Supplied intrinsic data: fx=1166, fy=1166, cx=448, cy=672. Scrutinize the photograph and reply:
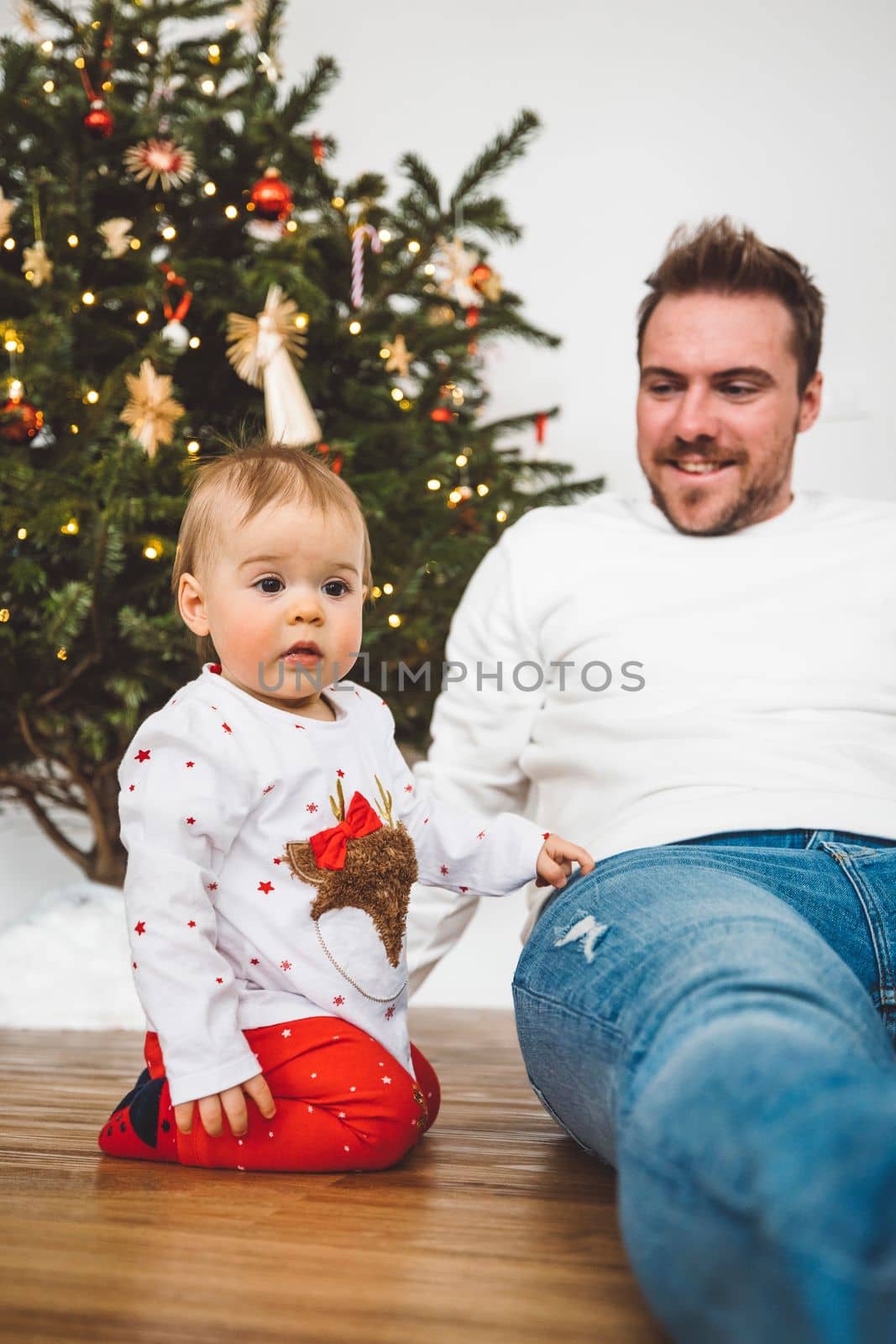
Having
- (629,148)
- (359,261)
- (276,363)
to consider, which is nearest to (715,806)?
(276,363)

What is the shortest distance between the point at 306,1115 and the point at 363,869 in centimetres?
20

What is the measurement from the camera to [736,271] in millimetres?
1370

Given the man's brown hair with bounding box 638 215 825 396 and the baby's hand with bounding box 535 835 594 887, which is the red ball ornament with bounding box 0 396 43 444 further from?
the baby's hand with bounding box 535 835 594 887

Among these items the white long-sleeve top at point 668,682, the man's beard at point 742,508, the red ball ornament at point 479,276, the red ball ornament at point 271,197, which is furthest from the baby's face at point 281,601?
the red ball ornament at point 479,276

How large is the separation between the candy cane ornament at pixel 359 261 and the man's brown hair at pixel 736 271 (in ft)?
2.68

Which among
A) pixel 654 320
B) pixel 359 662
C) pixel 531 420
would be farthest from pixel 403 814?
pixel 531 420

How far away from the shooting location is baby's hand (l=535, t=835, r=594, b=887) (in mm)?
1077

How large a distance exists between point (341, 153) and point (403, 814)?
2.54 m

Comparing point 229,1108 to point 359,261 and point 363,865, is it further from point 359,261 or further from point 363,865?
point 359,261

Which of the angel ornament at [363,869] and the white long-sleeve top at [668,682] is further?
the white long-sleeve top at [668,682]

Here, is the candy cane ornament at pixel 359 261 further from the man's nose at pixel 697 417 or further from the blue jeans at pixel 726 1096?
the blue jeans at pixel 726 1096

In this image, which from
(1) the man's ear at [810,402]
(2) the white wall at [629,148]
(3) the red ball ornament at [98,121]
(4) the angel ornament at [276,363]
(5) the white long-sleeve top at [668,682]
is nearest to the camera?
(5) the white long-sleeve top at [668,682]

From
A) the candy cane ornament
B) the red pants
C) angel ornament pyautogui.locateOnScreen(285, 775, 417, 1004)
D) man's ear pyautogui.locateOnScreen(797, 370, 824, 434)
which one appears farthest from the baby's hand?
the candy cane ornament

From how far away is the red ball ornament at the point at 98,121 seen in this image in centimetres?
194
